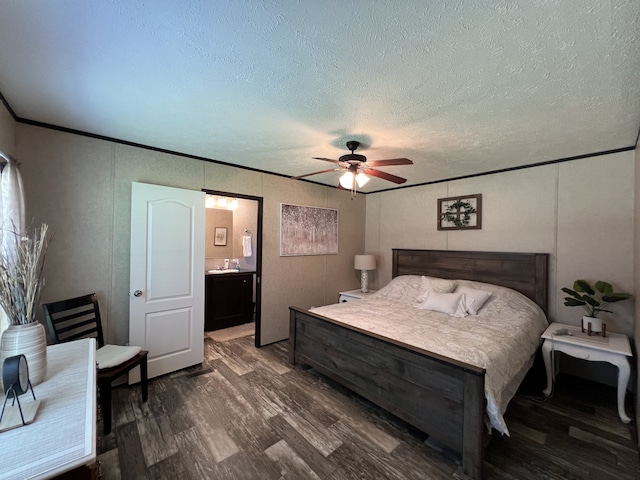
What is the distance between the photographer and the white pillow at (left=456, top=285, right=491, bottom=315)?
9.68ft

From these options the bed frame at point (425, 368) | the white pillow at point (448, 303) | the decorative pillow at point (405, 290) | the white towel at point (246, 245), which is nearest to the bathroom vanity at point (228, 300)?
the white towel at point (246, 245)

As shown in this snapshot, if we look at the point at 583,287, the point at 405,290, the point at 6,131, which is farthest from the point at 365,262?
the point at 6,131

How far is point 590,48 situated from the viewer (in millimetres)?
1289

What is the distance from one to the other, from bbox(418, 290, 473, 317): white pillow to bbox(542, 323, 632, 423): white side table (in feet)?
2.35

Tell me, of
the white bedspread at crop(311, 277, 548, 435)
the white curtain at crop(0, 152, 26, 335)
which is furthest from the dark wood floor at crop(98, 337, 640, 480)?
the white curtain at crop(0, 152, 26, 335)

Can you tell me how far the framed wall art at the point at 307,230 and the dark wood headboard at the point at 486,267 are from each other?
3.79ft

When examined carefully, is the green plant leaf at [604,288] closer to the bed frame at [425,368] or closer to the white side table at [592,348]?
the white side table at [592,348]

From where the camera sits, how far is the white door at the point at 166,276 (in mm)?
2676

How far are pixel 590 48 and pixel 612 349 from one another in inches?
92.5

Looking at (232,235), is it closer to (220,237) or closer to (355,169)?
(220,237)

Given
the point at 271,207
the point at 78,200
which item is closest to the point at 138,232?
the point at 78,200

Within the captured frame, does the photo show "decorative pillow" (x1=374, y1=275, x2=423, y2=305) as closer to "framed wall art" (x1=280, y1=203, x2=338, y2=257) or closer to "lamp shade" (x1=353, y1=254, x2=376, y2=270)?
"lamp shade" (x1=353, y1=254, x2=376, y2=270)

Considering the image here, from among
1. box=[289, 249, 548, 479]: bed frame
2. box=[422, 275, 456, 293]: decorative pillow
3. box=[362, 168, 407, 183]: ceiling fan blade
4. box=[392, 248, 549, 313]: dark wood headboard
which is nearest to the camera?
box=[289, 249, 548, 479]: bed frame

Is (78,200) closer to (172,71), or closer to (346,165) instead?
(172,71)
